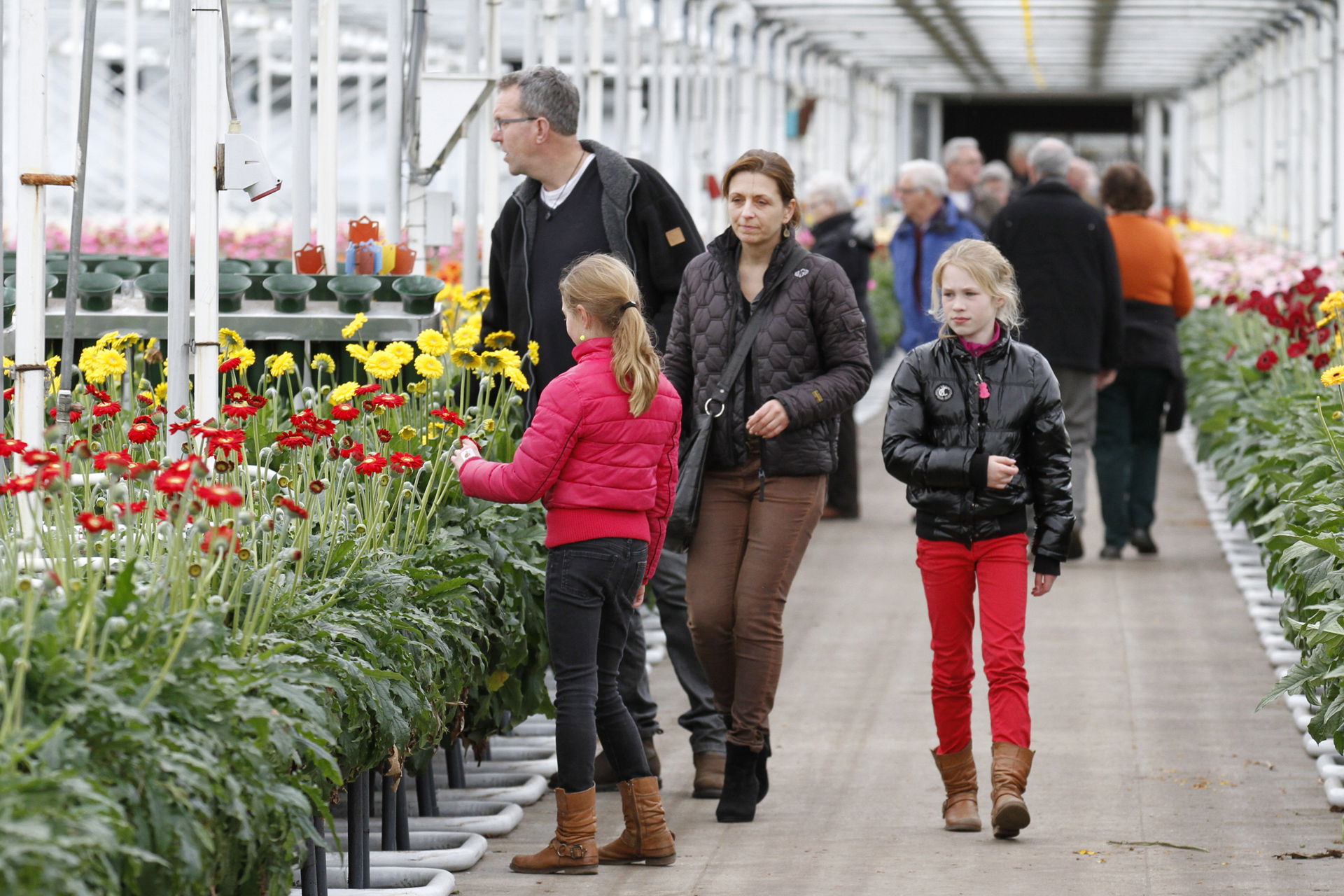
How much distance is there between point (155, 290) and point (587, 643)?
2.41m

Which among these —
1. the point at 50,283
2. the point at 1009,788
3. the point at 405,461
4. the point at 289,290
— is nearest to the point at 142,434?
the point at 405,461

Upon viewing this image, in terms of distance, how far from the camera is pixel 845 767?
4.95 m

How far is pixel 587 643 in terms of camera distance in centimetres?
389

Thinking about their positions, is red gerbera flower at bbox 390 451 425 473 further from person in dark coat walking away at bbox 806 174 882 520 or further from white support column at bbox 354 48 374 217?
white support column at bbox 354 48 374 217

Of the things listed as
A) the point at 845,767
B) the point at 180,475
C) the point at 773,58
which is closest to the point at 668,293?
the point at 845,767

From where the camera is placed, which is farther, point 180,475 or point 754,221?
point 754,221

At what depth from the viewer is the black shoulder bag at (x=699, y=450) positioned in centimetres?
434

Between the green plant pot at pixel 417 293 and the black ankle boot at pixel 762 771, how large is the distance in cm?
191

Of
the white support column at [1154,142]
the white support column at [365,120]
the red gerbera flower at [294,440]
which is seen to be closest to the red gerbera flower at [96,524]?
the red gerbera flower at [294,440]

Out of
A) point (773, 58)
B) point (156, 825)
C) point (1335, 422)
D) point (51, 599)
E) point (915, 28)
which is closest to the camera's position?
point (156, 825)

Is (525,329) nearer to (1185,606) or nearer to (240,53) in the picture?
(1185,606)

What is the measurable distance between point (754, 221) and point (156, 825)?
92.0 inches

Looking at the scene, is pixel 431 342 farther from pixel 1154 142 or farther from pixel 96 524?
pixel 1154 142

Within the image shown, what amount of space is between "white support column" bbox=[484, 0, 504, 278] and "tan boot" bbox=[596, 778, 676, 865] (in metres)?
3.49
